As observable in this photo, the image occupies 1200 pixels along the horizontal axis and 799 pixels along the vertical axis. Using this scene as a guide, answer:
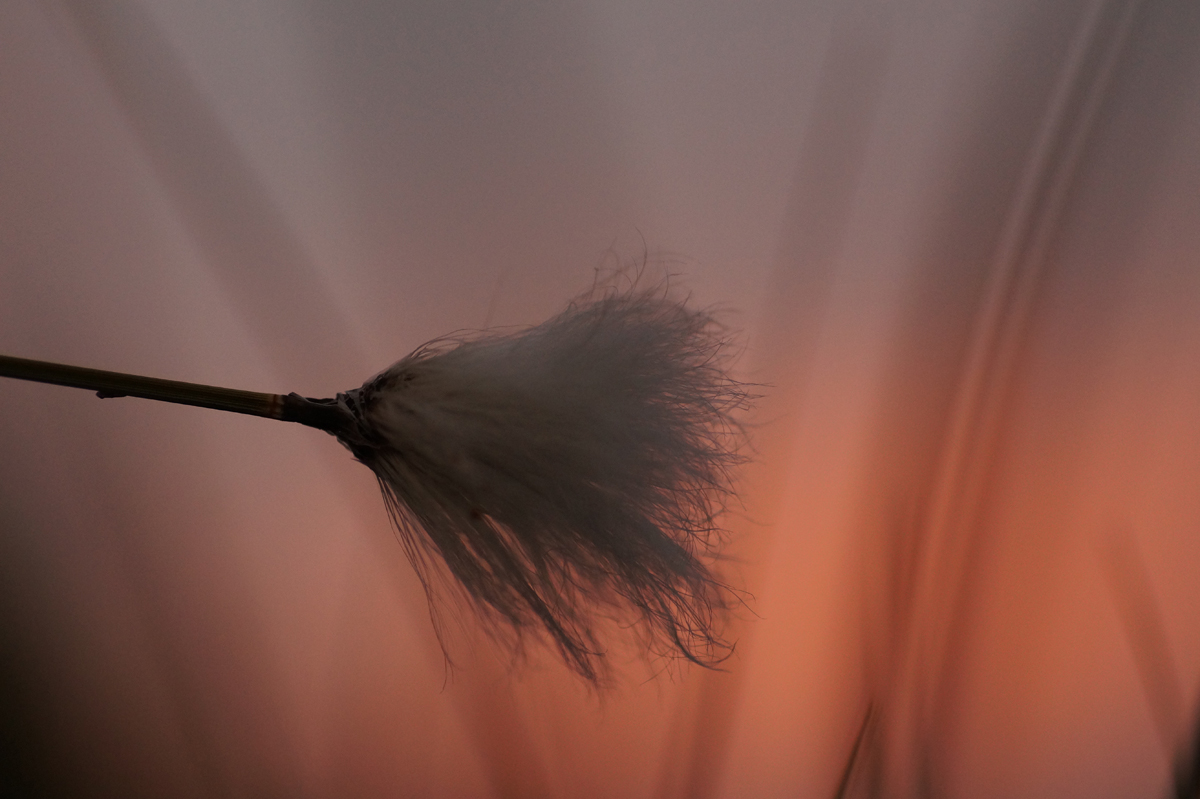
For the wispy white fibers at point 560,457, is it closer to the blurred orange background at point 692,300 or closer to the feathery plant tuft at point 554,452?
the feathery plant tuft at point 554,452

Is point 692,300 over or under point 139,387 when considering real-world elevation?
over

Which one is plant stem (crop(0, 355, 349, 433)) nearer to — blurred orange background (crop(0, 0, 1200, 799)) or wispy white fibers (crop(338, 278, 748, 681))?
wispy white fibers (crop(338, 278, 748, 681))

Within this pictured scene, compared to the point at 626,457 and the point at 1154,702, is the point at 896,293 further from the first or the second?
the point at 1154,702

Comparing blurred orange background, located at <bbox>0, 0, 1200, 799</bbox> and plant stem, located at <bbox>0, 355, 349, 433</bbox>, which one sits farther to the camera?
blurred orange background, located at <bbox>0, 0, 1200, 799</bbox>

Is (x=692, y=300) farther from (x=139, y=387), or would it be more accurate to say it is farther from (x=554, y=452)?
(x=139, y=387)

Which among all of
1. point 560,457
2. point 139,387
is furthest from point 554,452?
point 139,387

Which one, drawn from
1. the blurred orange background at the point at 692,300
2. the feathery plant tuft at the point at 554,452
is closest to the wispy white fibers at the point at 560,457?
the feathery plant tuft at the point at 554,452

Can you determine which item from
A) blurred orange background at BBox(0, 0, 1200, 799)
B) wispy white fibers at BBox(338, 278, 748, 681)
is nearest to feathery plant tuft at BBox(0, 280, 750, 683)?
wispy white fibers at BBox(338, 278, 748, 681)
